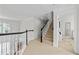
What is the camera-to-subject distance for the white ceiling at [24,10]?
5.65 ft

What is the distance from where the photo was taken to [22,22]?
1.73 meters

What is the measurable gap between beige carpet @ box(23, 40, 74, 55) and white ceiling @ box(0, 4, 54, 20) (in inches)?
15.7

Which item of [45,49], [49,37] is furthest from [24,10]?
[45,49]

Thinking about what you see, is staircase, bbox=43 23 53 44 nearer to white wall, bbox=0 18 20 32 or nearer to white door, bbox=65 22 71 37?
white door, bbox=65 22 71 37

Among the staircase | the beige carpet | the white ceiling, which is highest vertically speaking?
the white ceiling

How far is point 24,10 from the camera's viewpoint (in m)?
1.74

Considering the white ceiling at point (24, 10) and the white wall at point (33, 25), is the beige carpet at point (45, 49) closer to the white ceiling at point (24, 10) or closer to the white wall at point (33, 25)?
the white wall at point (33, 25)

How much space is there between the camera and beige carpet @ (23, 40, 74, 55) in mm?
1746

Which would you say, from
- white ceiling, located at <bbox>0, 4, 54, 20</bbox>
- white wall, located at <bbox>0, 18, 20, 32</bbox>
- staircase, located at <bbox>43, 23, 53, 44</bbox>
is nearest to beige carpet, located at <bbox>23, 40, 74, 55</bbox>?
staircase, located at <bbox>43, 23, 53, 44</bbox>

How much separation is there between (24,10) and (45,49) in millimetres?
625

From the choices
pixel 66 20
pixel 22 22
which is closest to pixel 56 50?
pixel 66 20

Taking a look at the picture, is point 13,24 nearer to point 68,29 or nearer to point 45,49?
point 45,49
